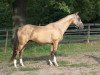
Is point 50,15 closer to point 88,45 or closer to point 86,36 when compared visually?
point 86,36

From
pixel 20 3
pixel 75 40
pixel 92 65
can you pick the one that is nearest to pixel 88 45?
pixel 75 40

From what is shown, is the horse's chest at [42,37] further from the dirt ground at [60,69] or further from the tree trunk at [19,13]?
the tree trunk at [19,13]

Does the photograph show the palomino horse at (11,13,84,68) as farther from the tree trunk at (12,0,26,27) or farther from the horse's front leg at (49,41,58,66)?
the tree trunk at (12,0,26,27)

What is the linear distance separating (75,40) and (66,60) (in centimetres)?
912

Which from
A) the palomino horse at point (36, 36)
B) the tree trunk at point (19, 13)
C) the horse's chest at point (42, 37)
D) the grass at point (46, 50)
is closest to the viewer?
the palomino horse at point (36, 36)

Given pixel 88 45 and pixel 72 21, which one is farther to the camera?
pixel 88 45

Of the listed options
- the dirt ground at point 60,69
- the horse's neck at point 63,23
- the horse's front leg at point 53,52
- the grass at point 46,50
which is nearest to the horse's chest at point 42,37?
the horse's front leg at point 53,52

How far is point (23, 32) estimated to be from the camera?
11.1m

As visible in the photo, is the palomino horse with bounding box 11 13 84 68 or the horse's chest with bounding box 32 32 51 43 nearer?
the palomino horse with bounding box 11 13 84 68

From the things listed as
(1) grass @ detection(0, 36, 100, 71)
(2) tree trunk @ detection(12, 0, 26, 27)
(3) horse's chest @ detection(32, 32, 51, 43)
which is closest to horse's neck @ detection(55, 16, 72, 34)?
(3) horse's chest @ detection(32, 32, 51, 43)

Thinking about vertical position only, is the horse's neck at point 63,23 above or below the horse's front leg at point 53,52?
above

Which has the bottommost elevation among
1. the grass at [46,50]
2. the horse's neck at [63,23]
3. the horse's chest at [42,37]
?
the grass at [46,50]

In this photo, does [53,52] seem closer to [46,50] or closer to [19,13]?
[46,50]

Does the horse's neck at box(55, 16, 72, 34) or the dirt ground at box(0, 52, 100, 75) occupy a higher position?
the horse's neck at box(55, 16, 72, 34)
